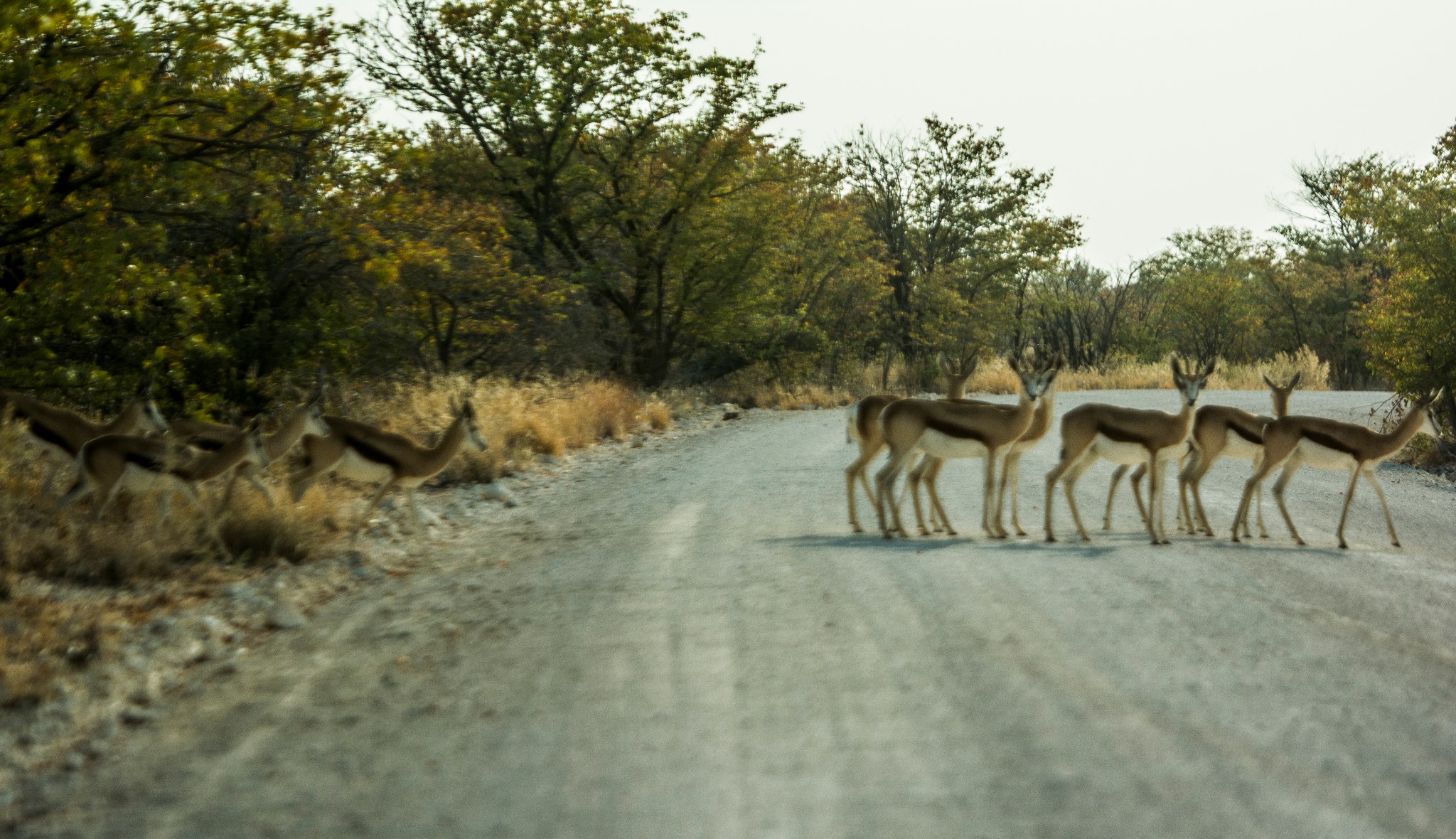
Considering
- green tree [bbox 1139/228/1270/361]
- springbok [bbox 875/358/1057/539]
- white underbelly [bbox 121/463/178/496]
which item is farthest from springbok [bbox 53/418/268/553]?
green tree [bbox 1139/228/1270/361]

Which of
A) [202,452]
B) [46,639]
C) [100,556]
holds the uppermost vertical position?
[202,452]

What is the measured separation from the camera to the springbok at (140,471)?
910cm

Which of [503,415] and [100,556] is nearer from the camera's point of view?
[100,556]

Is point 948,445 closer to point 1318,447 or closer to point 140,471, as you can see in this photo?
point 1318,447

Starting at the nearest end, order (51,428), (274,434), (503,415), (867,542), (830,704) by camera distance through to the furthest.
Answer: (830,704)
(51,428)
(867,542)
(274,434)
(503,415)

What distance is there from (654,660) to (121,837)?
9.51ft

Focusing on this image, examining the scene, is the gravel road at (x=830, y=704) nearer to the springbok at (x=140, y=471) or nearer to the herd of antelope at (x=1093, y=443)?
the herd of antelope at (x=1093, y=443)

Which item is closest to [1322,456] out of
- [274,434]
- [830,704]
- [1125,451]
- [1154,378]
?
[1125,451]

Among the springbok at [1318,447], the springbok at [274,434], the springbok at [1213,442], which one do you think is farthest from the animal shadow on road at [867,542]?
the springbok at [274,434]

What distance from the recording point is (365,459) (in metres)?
11.4

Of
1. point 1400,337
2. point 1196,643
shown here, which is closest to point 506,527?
point 1196,643

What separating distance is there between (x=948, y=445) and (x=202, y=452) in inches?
257

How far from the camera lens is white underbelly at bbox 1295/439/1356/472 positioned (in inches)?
476

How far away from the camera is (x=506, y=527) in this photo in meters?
12.2
